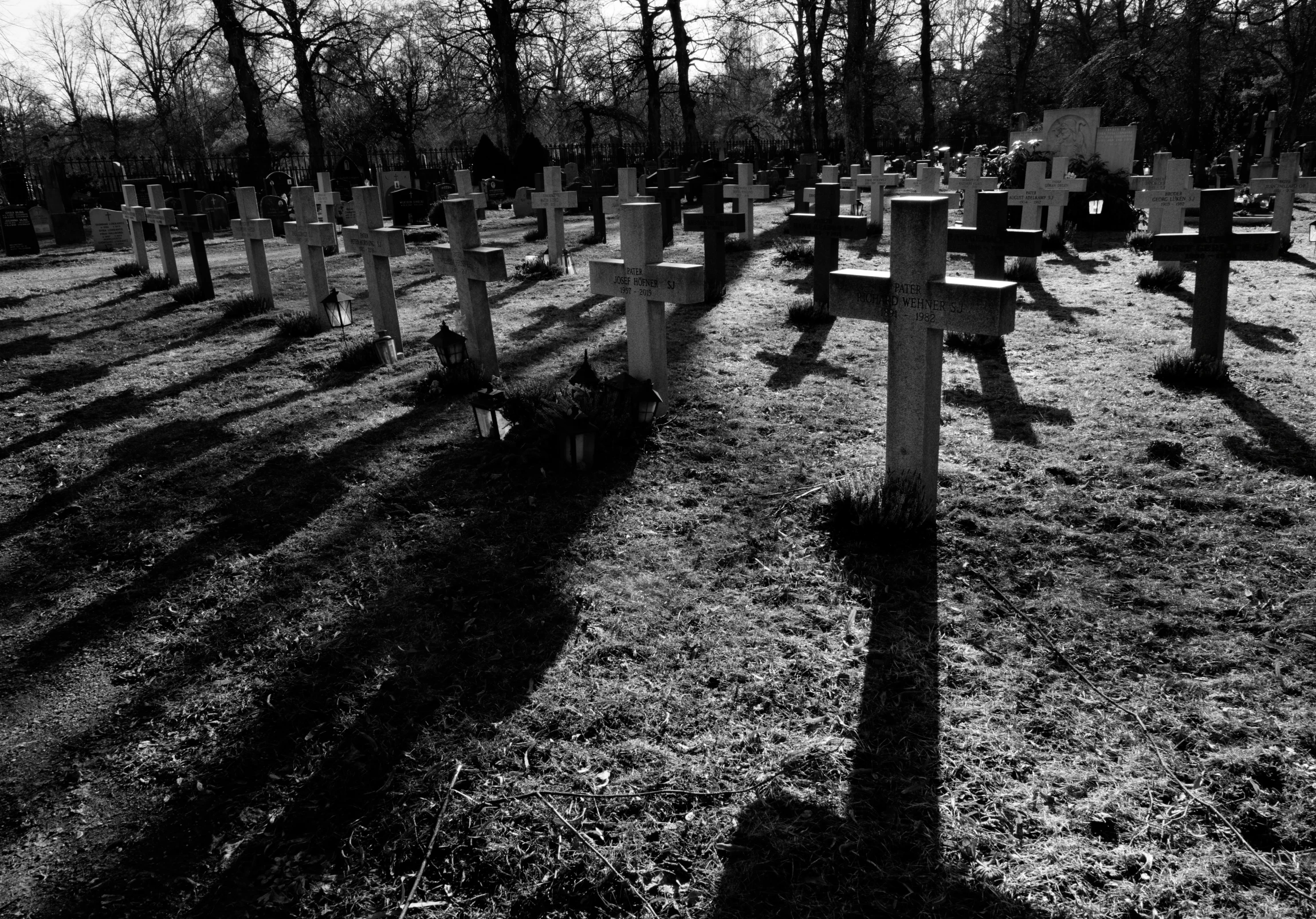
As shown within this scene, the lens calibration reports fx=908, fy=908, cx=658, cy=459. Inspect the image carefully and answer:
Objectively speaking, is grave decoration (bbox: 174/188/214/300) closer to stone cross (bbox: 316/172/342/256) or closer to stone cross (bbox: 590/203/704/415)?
stone cross (bbox: 316/172/342/256)

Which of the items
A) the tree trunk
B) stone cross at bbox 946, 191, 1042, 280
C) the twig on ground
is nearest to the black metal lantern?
stone cross at bbox 946, 191, 1042, 280

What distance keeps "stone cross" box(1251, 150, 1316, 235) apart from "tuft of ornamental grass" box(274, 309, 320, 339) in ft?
38.0

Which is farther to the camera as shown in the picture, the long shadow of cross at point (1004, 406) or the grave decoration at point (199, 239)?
the grave decoration at point (199, 239)

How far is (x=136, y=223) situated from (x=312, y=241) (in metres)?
5.75

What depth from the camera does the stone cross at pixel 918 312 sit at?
3906 mm

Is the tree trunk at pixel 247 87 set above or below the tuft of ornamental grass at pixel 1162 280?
above

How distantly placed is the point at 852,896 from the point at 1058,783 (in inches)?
31.2

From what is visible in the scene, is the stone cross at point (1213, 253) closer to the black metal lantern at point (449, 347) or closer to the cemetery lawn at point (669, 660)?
the cemetery lawn at point (669, 660)

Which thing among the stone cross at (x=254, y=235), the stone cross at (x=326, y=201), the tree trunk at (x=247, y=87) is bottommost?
the stone cross at (x=254, y=235)

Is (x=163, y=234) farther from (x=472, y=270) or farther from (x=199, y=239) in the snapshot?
(x=472, y=270)

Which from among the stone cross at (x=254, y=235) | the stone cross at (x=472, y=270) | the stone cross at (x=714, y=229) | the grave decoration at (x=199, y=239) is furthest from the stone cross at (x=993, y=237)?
the grave decoration at (x=199, y=239)

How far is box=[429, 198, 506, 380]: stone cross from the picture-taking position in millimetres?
6531

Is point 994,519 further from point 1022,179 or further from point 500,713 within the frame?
point 1022,179

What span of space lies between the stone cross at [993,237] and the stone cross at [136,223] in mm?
11131
